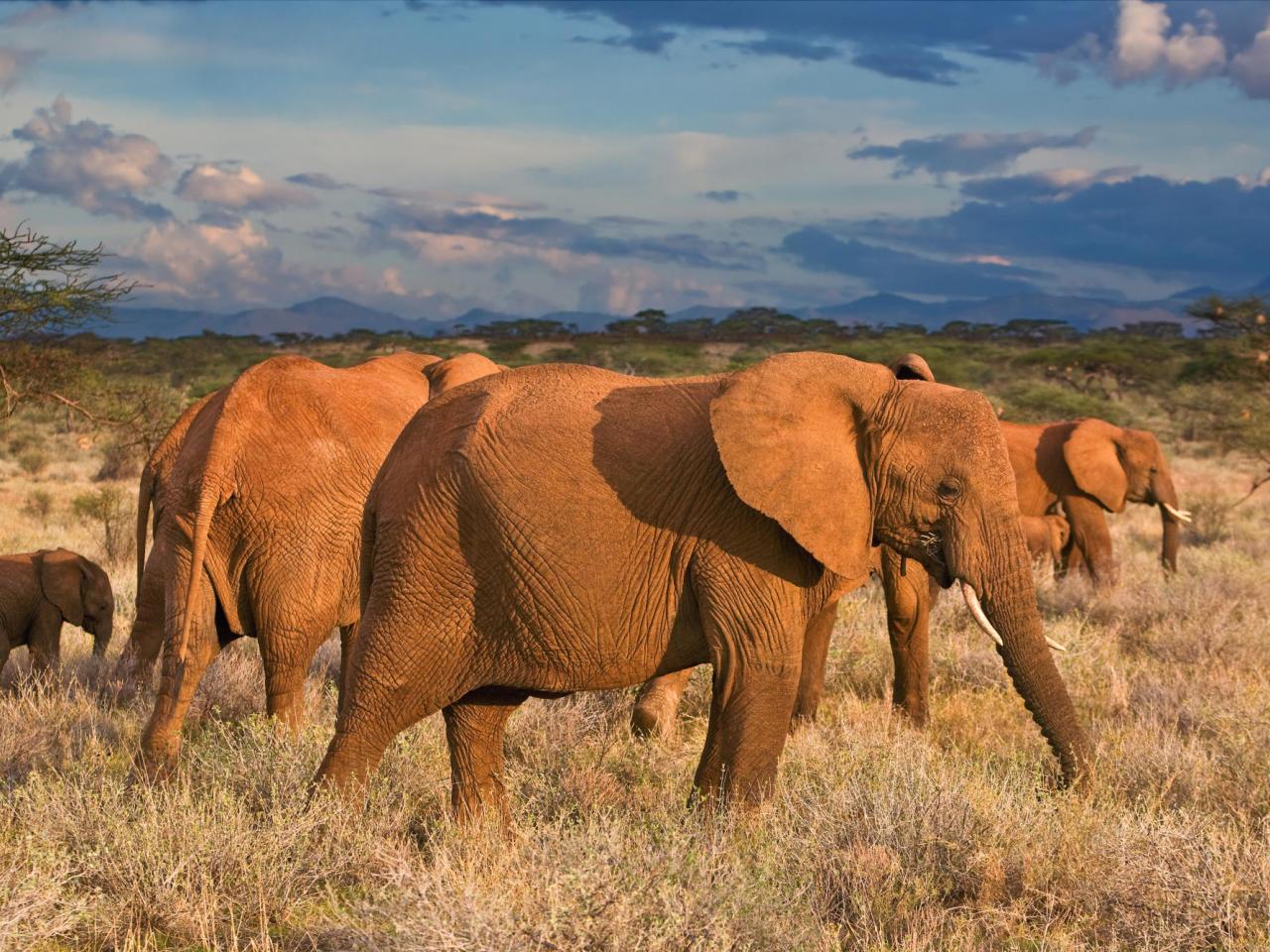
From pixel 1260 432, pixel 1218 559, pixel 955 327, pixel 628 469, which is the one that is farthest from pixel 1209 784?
pixel 955 327

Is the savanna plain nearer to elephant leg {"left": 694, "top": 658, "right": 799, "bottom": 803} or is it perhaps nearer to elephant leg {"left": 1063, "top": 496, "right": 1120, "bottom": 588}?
elephant leg {"left": 694, "top": 658, "right": 799, "bottom": 803}

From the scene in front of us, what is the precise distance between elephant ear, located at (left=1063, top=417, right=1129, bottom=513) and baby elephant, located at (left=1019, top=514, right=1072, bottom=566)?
0.49 meters

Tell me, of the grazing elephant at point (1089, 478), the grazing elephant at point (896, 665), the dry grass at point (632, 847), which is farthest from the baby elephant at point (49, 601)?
the grazing elephant at point (1089, 478)

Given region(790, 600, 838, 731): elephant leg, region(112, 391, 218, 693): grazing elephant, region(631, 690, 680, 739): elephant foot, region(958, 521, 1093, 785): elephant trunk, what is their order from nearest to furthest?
region(958, 521, 1093, 785): elephant trunk → region(631, 690, 680, 739): elephant foot → region(112, 391, 218, 693): grazing elephant → region(790, 600, 838, 731): elephant leg

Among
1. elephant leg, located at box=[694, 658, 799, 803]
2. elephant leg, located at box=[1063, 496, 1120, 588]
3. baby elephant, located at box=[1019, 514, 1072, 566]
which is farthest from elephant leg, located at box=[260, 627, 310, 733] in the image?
elephant leg, located at box=[1063, 496, 1120, 588]

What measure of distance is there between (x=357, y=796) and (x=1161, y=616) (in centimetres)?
777

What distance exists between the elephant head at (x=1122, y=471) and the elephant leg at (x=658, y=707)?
8.89 meters

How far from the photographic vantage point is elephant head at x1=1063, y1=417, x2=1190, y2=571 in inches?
583

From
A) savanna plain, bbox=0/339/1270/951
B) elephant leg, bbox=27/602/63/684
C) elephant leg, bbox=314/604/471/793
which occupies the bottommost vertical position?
elephant leg, bbox=27/602/63/684

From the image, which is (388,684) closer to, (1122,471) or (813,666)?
(813,666)

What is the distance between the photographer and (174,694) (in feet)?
20.3

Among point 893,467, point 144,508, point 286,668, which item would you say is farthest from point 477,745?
point 144,508

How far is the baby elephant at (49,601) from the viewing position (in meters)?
8.83

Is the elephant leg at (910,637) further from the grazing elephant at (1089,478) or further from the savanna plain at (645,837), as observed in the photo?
the grazing elephant at (1089,478)
